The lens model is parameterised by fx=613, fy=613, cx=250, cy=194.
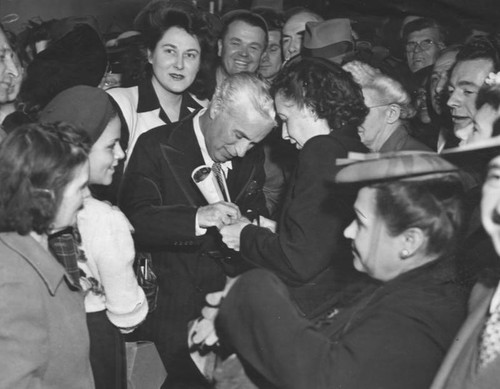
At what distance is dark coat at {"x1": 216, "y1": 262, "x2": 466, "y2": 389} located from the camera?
116 cm

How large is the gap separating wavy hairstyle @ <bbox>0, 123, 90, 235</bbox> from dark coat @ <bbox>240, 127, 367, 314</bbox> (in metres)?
0.51

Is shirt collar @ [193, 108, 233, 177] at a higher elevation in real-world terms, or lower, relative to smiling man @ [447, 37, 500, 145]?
lower

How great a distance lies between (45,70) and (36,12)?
1797mm

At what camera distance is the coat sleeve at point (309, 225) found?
1440 mm

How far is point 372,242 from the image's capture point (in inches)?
49.6

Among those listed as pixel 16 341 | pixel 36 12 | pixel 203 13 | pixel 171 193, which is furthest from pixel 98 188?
pixel 36 12

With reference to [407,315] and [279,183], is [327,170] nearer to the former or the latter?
[407,315]

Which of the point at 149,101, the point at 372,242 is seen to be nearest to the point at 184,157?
the point at 149,101

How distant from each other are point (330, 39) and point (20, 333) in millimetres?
1918

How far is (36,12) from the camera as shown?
4.00m

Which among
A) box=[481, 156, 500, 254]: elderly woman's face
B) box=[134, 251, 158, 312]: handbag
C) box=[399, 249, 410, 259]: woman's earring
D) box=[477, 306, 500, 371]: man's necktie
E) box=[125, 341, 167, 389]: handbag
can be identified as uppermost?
box=[481, 156, 500, 254]: elderly woman's face

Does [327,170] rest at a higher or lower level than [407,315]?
higher

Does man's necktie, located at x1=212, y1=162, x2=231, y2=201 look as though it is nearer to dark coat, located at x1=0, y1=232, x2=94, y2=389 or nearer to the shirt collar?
the shirt collar

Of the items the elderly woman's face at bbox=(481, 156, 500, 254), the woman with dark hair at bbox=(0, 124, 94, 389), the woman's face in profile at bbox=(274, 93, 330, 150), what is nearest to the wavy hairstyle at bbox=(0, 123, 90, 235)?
the woman with dark hair at bbox=(0, 124, 94, 389)
